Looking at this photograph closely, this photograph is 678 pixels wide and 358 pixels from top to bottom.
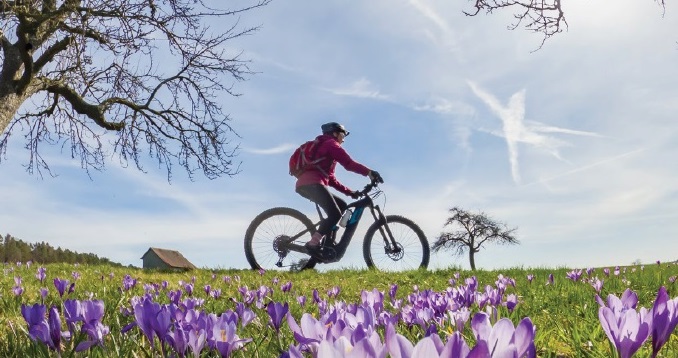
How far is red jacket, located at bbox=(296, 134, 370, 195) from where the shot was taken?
31.5 feet

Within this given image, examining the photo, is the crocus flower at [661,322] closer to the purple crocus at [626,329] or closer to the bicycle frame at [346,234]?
the purple crocus at [626,329]

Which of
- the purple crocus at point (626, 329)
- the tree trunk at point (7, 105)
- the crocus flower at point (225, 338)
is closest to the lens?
the purple crocus at point (626, 329)

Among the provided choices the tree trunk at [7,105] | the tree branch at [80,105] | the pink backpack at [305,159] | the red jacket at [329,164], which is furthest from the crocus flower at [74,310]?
the tree branch at [80,105]

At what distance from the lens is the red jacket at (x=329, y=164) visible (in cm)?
960

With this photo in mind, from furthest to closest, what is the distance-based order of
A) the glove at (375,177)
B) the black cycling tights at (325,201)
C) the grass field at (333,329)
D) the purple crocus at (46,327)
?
the glove at (375,177) → the black cycling tights at (325,201) → the purple crocus at (46,327) → the grass field at (333,329)

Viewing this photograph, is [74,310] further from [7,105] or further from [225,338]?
[7,105]

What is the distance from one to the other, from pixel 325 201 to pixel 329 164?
0.66 m

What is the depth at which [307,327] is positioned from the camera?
49.3 inches

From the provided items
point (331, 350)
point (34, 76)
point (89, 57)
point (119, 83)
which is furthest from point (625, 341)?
point (34, 76)

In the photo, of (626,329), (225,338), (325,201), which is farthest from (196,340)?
(325,201)

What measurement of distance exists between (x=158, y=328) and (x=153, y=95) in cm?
1388

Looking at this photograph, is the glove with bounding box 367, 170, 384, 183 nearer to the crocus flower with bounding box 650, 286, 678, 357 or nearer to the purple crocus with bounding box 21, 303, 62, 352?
the purple crocus with bounding box 21, 303, 62, 352

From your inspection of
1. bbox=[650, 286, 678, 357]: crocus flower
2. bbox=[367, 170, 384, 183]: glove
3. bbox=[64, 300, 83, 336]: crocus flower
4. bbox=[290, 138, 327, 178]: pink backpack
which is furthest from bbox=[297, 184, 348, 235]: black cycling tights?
bbox=[650, 286, 678, 357]: crocus flower

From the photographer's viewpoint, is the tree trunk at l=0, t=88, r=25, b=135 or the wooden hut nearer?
the tree trunk at l=0, t=88, r=25, b=135
